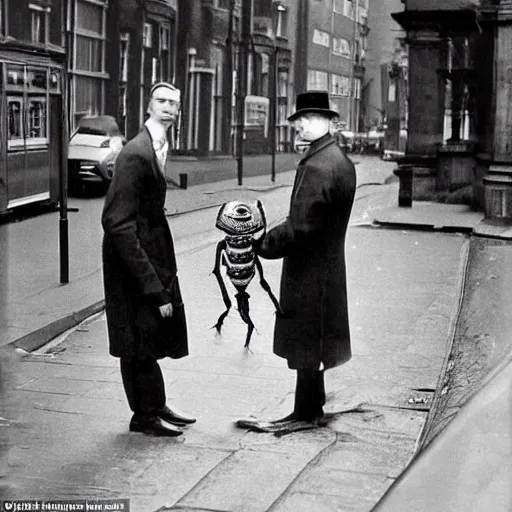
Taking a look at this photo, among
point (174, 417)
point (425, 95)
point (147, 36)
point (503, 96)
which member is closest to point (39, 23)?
point (147, 36)

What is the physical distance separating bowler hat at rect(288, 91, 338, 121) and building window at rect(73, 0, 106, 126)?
3.86 feet

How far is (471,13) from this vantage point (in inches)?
578

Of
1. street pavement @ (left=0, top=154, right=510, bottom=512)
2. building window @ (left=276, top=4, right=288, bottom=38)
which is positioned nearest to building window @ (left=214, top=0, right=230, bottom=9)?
building window @ (left=276, top=4, right=288, bottom=38)

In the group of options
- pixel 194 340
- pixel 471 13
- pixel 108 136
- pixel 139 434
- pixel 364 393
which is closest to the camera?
pixel 139 434

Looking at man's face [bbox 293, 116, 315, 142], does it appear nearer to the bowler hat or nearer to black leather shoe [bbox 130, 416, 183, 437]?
the bowler hat

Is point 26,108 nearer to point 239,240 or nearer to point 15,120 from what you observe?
point 15,120

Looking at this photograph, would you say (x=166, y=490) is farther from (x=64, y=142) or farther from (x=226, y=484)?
(x=64, y=142)

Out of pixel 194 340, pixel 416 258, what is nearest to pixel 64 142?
pixel 194 340

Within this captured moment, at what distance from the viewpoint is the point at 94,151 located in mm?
5523

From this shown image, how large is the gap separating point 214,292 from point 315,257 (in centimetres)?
74

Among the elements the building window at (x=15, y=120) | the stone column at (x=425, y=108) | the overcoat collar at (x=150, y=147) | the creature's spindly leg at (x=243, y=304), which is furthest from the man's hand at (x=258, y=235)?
the stone column at (x=425, y=108)

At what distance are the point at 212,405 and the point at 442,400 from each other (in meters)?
1.09

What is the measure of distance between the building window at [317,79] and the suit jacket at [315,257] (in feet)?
2.38

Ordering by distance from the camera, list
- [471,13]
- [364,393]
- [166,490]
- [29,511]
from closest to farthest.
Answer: [29,511] < [166,490] < [364,393] < [471,13]
